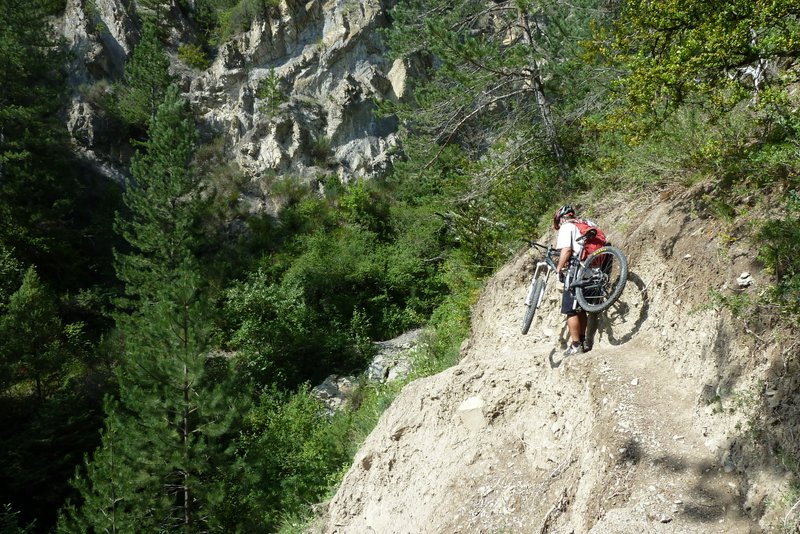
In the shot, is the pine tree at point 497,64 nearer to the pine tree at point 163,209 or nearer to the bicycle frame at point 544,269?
the bicycle frame at point 544,269

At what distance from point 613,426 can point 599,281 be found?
2.22 m

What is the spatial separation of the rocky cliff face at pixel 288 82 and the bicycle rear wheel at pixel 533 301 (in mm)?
22464

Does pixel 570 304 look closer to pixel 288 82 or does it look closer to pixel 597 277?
pixel 597 277

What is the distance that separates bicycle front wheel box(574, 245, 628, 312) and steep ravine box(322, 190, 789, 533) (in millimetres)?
265

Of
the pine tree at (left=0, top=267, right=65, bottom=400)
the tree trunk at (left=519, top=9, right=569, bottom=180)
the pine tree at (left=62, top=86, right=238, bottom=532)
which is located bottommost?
the pine tree at (left=62, top=86, right=238, bottom=532)

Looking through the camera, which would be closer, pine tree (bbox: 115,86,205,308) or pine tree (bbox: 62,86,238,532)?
pine tree (bbox: 62,86,238,532)

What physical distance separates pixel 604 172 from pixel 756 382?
540 cm

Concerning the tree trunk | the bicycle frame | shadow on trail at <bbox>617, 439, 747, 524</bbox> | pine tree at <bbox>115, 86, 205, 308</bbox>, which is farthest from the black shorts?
pine tree at <bbox>115, 86, 205, 308</bbox>

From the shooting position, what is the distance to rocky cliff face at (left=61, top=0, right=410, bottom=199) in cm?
Result: 2884

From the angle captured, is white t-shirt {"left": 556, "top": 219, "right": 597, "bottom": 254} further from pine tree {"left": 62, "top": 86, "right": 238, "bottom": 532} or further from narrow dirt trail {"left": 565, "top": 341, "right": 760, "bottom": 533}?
pine tree {"left": 62, "top": 86, "right": 238, "bottom": 532}

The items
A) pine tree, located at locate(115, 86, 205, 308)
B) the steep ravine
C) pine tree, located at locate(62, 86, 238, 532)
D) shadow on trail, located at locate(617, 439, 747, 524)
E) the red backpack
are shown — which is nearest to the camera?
shadow on trail, located at locate(617, 439, 747, 524)

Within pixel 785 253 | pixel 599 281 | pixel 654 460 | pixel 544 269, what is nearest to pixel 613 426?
pixel 654 460

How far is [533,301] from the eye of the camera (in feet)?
23.8

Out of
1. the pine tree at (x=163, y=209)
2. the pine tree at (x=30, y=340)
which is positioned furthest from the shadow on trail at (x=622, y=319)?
the pine tree at (x=30, y=340)
